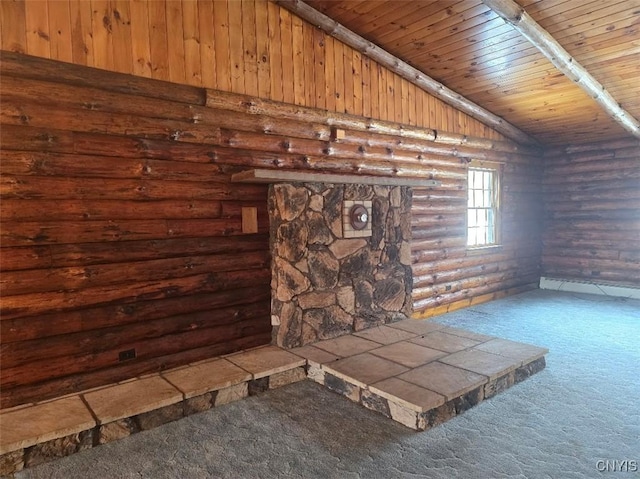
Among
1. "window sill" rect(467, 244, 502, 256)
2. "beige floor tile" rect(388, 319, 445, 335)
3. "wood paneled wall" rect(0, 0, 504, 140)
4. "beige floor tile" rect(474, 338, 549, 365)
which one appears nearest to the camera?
"wood paneled wall" rect(0, 0, 504, 140)

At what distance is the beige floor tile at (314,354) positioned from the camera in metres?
3.55

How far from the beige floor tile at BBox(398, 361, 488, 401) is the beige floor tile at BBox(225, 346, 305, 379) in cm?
98

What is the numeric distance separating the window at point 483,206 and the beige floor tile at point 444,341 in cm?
277

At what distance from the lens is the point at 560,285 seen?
7.50 meters

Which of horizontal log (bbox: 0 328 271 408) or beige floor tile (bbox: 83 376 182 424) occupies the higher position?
horizontal log (bbox: 0 328 271 408)

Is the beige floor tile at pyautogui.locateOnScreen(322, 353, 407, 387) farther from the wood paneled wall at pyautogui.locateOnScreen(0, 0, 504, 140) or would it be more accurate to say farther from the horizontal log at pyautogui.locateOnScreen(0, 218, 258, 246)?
the wood paneled wall at pyautogui.locateOnScreen(0, 0, 504, 140)

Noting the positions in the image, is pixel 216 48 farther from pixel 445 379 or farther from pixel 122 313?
pixel 445 379

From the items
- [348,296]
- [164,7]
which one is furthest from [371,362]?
[164,7]

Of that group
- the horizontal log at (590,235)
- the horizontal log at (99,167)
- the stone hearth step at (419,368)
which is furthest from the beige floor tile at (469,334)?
the horizontal log at (590,235)

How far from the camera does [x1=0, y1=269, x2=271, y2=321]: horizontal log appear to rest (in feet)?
9.40

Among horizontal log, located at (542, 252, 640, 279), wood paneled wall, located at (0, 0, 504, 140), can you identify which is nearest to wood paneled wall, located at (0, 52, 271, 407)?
wood paneled wall, located at (0, 0, 504, 140)

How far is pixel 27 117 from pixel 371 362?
3.25m

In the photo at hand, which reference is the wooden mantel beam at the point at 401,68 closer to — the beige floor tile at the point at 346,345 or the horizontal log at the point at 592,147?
the horizontal log at the point at 592,147

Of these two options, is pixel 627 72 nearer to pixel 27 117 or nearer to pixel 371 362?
pixel 371 362
